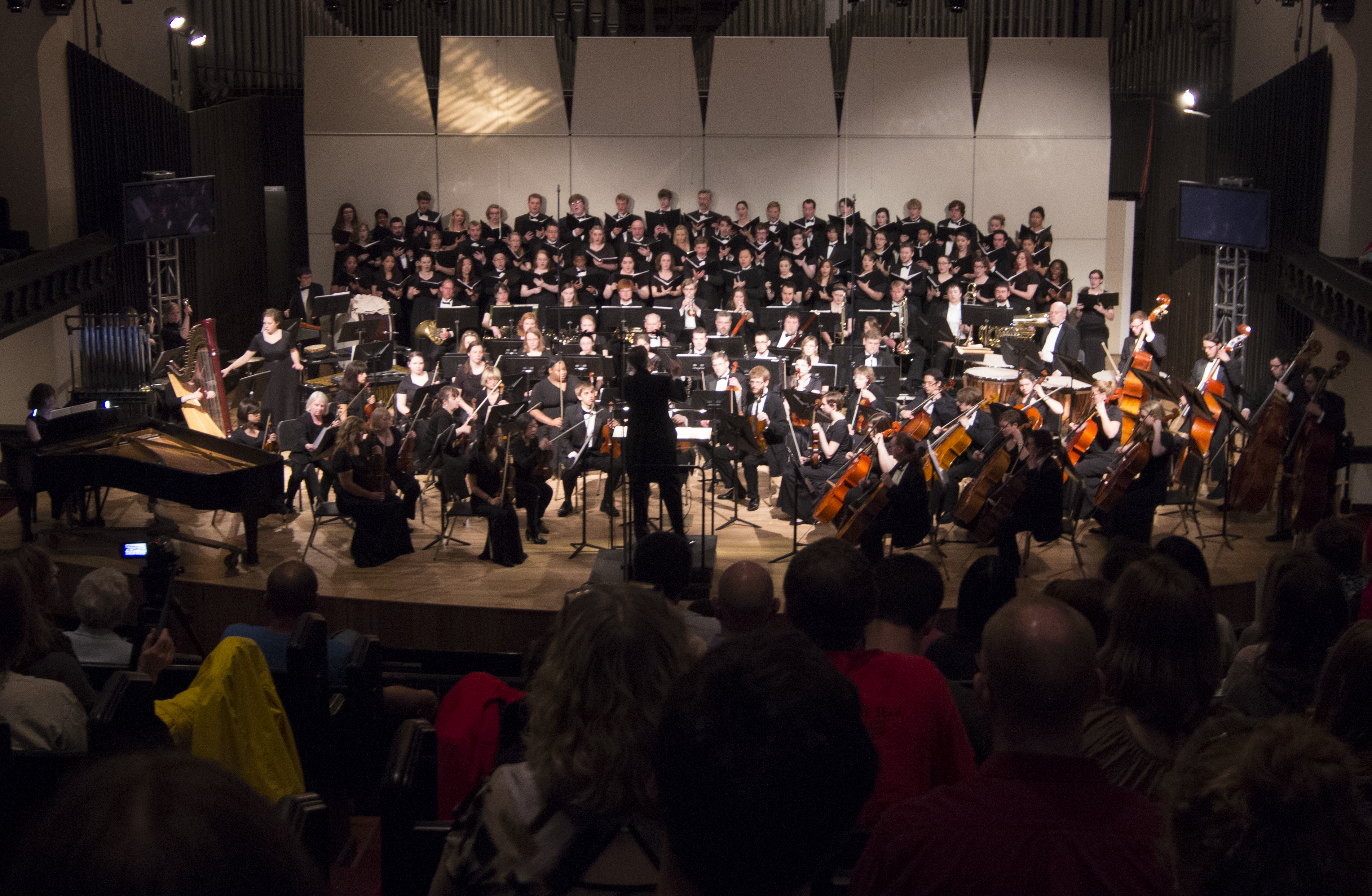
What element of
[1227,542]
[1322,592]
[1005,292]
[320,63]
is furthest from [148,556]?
[320,63]

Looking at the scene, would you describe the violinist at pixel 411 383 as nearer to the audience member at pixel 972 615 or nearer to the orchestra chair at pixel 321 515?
the orchestra chair at pixel 321 515

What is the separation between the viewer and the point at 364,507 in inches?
286

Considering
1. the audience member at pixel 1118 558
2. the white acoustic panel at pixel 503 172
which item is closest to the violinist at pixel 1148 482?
the audience member at pixel 1118 558

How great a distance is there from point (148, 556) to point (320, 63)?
11231 mm

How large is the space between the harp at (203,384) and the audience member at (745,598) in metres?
6.35

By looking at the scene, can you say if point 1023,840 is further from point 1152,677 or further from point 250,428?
point 250,428

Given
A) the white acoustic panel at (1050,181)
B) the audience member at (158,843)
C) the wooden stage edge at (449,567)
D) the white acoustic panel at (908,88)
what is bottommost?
the wooden stage edge at (449,567)

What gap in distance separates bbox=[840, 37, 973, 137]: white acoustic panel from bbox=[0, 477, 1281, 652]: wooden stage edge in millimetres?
7285

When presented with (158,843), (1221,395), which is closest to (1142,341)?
(1221,395)

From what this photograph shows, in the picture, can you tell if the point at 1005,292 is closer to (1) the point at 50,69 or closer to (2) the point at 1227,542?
(2) the point at 1227,542

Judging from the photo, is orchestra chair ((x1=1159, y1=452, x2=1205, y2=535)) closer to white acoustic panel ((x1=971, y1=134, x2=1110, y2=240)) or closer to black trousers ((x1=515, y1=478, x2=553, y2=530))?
black trousers ((x1=515, y1=478, x2=553, y2=530))

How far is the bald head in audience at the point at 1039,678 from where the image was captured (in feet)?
5.73

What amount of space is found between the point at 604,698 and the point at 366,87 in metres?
14.2

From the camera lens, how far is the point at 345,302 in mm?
11844
